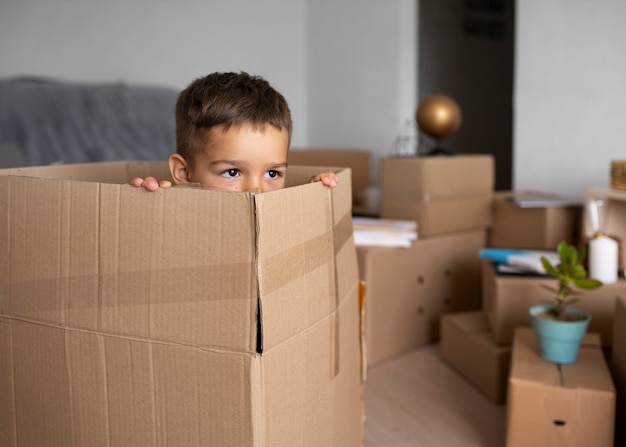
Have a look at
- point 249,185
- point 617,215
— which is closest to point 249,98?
point 249,185

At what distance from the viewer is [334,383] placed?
79 cm

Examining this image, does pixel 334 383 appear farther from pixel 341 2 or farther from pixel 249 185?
pixel 341 2

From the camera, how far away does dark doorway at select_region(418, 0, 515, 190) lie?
3316 mm

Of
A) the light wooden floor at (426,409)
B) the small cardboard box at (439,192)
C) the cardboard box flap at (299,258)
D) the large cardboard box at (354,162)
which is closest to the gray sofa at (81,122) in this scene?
the large cardboard box at (354,162)

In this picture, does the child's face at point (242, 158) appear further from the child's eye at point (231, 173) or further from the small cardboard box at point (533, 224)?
the small cardboard box at point (533, 224)

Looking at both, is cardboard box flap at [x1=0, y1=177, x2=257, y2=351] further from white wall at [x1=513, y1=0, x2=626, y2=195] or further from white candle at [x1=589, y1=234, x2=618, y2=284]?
white wall at [x1=513, y1=0, x2=626, y2=195]

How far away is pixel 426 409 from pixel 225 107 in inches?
36.3

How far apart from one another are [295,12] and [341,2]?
0.30m

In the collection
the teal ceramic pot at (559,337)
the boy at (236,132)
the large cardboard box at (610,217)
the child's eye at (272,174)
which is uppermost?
the boy at (236,132)

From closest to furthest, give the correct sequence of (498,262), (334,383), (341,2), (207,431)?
1. (207,431)
2. (334,383)
3. (498,262)
4. (341,2)

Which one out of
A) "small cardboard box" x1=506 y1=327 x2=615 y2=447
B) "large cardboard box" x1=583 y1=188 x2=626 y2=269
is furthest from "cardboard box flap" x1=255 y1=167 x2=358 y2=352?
"large cardboard box" x1=583 y1=188 x2=626 y2=269

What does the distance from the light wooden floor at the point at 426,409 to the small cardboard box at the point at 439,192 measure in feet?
1.43

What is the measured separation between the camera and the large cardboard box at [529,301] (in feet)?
5.15

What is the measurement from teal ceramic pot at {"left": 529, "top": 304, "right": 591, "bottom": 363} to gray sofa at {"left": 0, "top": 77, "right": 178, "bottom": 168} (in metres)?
1.55
